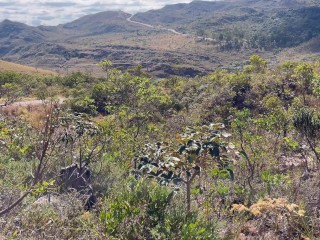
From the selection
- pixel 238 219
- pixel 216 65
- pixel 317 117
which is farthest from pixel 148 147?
pixel 216 65

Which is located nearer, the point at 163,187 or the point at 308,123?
the point at 163,187

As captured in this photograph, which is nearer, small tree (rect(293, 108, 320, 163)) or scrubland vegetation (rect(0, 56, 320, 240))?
scrubland vegetation (rect(0, 56, 320, 240))

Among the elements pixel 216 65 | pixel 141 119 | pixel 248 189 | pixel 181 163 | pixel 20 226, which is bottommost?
pixel 216 65

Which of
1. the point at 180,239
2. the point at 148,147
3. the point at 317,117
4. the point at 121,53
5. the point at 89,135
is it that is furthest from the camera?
the point at 121,53

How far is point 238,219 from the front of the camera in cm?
356

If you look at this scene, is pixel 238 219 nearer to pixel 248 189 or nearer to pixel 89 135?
pixel 248 189

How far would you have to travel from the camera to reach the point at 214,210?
3.60m

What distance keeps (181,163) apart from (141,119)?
20.5 feet

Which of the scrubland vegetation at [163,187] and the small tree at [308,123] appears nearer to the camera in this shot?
the scrubland vegetation at [163,187]

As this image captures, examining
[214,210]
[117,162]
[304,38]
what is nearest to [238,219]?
[214,210]

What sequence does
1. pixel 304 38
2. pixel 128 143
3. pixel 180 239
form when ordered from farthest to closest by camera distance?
pixel 304 38 → pixel 128 143 → pixel 180 239

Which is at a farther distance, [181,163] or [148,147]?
[148,147]

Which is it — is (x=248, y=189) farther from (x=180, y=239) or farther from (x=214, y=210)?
(x=180, y=239)

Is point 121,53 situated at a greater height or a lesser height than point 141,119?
lesser
